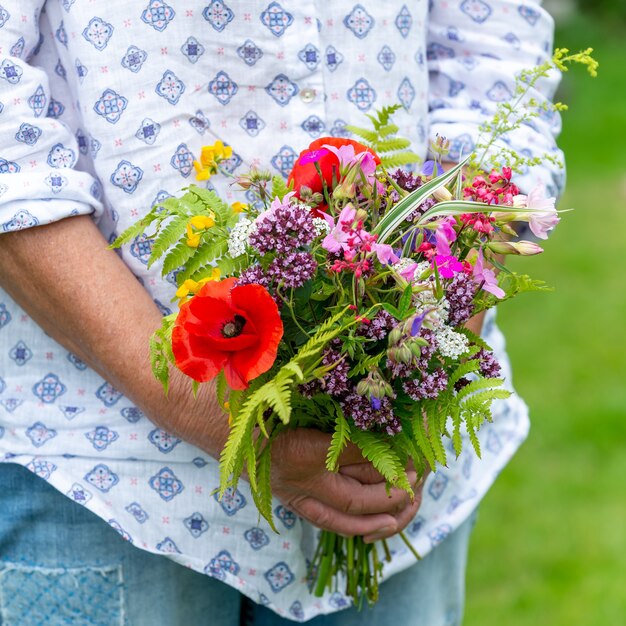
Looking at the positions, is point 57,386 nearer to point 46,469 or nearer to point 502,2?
point 46,469

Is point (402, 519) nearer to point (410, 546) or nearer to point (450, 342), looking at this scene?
point (410, 546)

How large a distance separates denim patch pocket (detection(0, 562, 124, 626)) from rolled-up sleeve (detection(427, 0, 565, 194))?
87cm

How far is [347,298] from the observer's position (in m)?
1.15

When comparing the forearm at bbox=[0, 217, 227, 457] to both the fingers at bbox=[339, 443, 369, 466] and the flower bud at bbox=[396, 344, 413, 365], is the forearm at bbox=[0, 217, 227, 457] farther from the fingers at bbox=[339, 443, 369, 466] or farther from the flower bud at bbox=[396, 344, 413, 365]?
the flower bud at bbox=[396, 344, 413, 365]

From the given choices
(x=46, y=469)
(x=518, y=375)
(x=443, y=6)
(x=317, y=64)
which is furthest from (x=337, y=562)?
(x=518, y=375)

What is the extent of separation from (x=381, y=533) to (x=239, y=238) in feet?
1.83

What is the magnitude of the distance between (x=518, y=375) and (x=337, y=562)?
2.72m

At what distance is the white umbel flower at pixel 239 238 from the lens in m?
1.14

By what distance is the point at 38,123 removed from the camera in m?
1.34

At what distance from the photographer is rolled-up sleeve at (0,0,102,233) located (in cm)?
131

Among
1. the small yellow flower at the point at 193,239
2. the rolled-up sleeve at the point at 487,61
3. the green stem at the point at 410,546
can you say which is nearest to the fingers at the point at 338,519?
the green stem at the point at 410,546

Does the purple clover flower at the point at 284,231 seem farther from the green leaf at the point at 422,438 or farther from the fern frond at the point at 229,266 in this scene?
the green leaf at the point at 422,438

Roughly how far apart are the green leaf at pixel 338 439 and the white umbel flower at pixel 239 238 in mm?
225

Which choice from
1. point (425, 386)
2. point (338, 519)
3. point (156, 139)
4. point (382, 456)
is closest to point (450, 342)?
point (425, 386)
